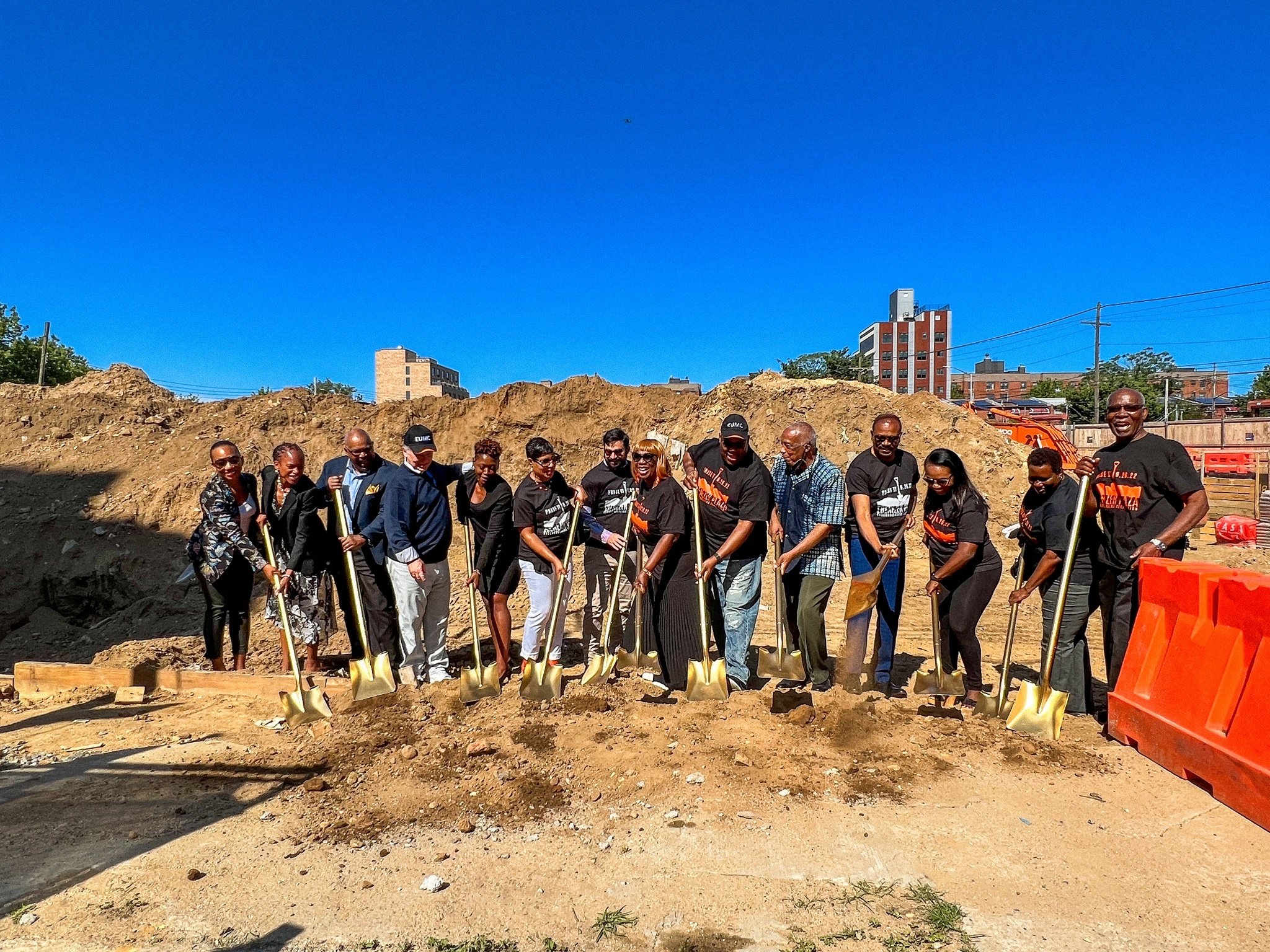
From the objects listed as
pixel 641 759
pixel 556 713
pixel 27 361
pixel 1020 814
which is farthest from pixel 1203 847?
pixel 27 361

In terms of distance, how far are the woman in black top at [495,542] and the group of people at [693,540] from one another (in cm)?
2

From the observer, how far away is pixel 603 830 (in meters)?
3.35

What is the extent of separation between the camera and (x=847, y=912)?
8.84 ft

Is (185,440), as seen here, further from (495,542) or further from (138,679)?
(495,542)

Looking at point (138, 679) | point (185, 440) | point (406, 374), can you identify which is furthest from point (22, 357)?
point (406, 374)

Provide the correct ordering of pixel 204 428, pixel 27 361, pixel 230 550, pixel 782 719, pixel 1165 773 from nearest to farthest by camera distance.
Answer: pixel 1165 773 → pixel 782 719 → pixel 230 550 → pixel 204 428 → pixel 27 361

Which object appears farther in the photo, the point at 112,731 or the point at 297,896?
the point at 112,731

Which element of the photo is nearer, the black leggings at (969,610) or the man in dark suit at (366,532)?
the black leggings at (969,610)

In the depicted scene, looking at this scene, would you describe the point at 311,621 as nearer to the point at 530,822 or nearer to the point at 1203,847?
the point at 530,822

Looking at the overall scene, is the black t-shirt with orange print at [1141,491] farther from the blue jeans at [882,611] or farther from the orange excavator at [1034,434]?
the orange excavator at [1034,434]

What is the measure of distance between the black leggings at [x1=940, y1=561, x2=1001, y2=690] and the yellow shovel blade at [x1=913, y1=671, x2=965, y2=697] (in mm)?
69

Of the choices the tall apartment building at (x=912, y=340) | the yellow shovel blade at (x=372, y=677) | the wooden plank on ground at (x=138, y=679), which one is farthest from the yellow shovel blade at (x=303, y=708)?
the tall apartment building at (x=912, y=340)

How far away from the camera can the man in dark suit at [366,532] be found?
17.4 ft

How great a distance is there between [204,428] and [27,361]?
24677mm
